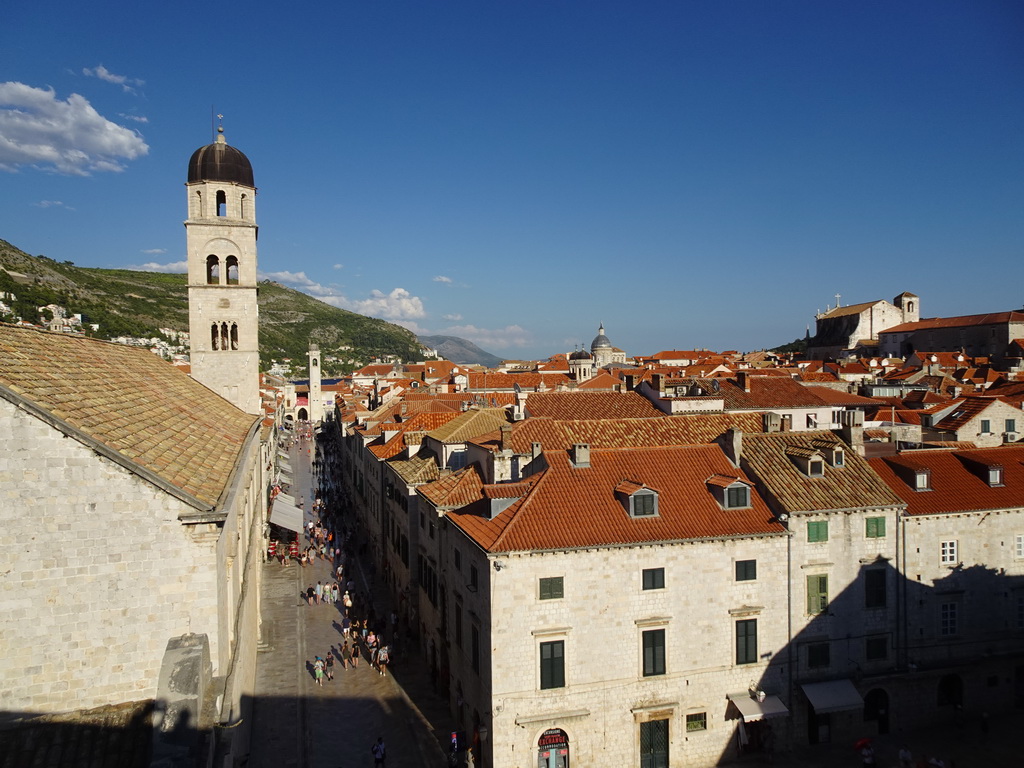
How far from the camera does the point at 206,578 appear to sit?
13.1 meters

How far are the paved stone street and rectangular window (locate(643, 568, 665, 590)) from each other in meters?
8.79

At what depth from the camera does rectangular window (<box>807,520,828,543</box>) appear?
81.9ft

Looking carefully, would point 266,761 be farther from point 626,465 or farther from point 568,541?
point 626,465

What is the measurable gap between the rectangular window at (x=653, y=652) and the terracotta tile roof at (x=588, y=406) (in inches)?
841

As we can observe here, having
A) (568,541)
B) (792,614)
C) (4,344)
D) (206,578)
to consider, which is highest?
(4,344)

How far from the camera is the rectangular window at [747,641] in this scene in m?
24.0

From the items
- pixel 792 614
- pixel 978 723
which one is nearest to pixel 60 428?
pixel 792 614

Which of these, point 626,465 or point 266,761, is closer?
point 266,761

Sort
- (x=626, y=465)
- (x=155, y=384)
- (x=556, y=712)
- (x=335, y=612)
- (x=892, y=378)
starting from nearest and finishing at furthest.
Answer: (x=556, y=712) → (x=155, y=384) → (x=626, y=465) → (x=335, y=612) → (x=892, y=378)

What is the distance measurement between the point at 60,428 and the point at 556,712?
1614 centimetres

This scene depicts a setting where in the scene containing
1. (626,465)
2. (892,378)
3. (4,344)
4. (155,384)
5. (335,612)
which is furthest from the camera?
(892,378)

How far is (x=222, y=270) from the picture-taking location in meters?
38.6

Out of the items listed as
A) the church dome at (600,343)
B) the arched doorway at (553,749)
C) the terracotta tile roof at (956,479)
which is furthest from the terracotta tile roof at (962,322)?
the arched doorway at (553,749)

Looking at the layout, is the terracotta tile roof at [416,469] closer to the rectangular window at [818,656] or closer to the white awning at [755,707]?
the white awning at [755,707]
